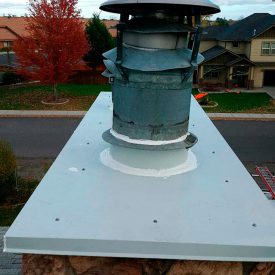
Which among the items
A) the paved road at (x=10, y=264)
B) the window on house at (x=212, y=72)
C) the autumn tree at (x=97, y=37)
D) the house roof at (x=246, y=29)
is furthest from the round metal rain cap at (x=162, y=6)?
the autumn tree at (x=97, y=37)

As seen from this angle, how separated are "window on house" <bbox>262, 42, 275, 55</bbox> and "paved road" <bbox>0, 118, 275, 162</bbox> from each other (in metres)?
13.1

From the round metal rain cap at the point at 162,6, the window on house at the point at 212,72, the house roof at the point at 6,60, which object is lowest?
the house roof at the point at 6,60

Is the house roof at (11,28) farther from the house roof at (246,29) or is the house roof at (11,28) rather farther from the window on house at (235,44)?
the window on house at (235,44)

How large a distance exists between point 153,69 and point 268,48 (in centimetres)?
3371

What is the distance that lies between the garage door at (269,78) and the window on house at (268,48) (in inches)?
83.4

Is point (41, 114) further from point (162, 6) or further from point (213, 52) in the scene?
point (162, 6)

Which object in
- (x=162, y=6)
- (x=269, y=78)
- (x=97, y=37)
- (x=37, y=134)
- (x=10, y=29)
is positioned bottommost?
(x=37, y=134)

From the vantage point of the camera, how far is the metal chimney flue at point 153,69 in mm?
4730

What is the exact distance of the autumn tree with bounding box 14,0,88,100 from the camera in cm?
2583

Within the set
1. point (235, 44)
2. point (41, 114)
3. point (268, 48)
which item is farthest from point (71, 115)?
point (268, 48)

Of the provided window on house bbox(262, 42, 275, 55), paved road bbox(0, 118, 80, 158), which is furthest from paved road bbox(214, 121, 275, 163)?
window on house bbox(262, 42, 275, 55)

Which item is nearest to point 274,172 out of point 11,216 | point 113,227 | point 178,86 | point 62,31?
point 11,216

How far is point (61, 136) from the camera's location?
69.5 feet

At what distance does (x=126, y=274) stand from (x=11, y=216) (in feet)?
30.5
